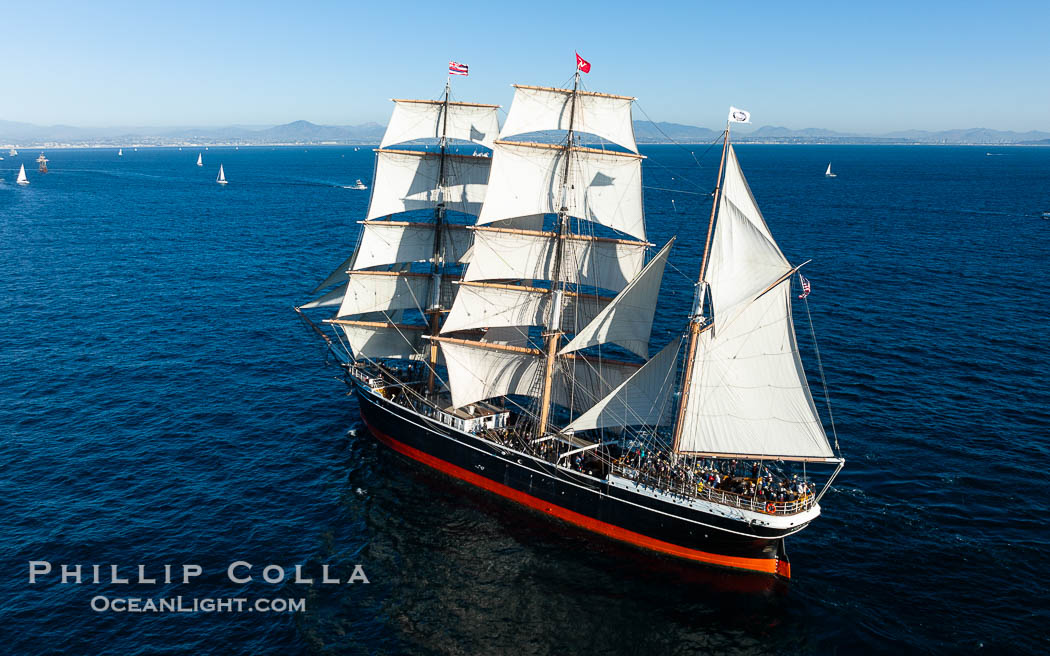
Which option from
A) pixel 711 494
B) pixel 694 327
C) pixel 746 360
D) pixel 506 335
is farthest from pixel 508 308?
pixel 711 494

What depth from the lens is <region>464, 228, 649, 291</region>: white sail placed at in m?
40.6

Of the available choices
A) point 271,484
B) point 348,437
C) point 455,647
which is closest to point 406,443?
point 348,437

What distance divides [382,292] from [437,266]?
4493 millimetres

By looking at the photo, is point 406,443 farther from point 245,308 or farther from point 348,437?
point 245,308

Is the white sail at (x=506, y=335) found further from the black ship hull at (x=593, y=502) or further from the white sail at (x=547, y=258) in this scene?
the black ship hull at (x=593, y=502)

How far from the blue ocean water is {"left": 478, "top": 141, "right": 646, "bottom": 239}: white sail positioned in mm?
18824

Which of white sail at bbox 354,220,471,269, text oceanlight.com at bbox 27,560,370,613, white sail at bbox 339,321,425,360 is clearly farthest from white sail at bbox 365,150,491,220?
text oceanlight.com at bbox 27,560,370,613

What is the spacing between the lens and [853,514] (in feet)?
122

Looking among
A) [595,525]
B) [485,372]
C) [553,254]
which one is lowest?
[595,525]

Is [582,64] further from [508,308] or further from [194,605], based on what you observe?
[194,605]

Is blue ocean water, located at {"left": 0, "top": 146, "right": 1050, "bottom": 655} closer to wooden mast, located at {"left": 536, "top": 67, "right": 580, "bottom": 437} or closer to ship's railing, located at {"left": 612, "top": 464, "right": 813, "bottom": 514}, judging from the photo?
ship's railing, located at {"left": 612, "top": 464, "right": 813, "bottom": 514}

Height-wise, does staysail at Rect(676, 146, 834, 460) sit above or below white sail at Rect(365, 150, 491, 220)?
below

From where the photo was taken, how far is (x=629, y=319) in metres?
37.9

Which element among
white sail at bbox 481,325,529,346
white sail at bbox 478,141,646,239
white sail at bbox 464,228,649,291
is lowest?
white sail at bbox 481,325,529,346
